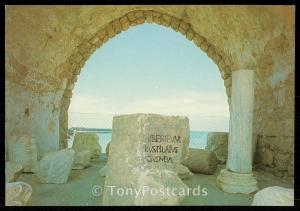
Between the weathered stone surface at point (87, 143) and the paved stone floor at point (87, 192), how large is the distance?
2.32m

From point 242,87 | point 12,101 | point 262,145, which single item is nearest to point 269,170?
point 262,145

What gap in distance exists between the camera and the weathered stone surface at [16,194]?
3.24m

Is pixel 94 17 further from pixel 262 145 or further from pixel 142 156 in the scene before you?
pixel 262 145

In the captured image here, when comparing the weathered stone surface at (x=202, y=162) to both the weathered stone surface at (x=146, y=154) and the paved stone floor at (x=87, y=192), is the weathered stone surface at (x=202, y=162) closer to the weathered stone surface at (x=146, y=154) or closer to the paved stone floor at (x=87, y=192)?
the paved stone floor at (x=87, y=192)

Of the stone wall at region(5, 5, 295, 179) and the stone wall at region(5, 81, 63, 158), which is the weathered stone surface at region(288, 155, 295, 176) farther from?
the stone wall at region(5, 81, 63, 158)

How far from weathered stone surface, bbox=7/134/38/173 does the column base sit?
128 inches

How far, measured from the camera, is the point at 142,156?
3.50 meters

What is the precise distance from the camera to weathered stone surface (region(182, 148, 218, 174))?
5844 mm

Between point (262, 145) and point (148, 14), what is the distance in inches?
153

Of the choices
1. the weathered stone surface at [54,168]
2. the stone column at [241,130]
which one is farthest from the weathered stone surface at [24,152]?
the stone column at [241,130]

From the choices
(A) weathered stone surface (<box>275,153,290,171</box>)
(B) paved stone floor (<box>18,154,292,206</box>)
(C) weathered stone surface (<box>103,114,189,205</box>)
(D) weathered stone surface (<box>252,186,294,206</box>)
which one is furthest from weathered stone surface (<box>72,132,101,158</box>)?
(D) weathered stone surface (<box>252,186,294,206</box>)

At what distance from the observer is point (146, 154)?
353 centimetres

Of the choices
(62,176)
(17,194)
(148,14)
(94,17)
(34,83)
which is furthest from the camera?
(148,14)

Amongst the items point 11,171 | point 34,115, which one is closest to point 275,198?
point 11,171
